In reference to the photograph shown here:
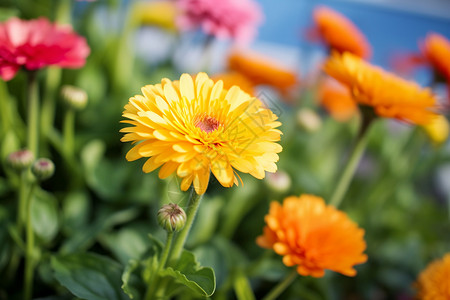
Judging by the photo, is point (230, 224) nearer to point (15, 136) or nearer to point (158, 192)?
point (158, 192)

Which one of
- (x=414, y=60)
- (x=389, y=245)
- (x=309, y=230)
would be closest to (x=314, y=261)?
(x=309, y=230)

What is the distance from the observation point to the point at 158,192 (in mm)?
662

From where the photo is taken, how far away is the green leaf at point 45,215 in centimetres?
56

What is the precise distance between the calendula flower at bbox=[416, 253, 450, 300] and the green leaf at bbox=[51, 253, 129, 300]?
0.42m

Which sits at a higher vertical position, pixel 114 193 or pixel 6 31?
pixel 6 31

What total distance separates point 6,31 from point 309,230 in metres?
0.49

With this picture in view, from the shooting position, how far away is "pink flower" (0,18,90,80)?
0.44 meters

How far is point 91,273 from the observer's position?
1.55ft

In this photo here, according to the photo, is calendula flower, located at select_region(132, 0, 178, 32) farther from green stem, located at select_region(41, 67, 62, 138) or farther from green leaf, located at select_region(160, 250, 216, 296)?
green leaf, located at select_region(160, 250, 216, 296)

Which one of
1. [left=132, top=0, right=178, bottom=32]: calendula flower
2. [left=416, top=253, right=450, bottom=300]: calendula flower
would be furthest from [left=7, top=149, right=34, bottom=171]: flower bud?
[left=132, top=0, right=178, bottom=32]: calendula flower

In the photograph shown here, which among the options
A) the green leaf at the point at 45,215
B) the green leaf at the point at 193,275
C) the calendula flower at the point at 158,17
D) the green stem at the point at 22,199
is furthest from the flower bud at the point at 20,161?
the calendula flower at the point at 158,17

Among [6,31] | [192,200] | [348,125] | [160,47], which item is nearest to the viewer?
[192,200]

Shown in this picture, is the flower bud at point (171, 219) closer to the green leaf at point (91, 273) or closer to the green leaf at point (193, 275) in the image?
the green leaf at point (193, 275)

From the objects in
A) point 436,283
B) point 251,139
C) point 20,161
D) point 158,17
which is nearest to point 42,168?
point 20,161
